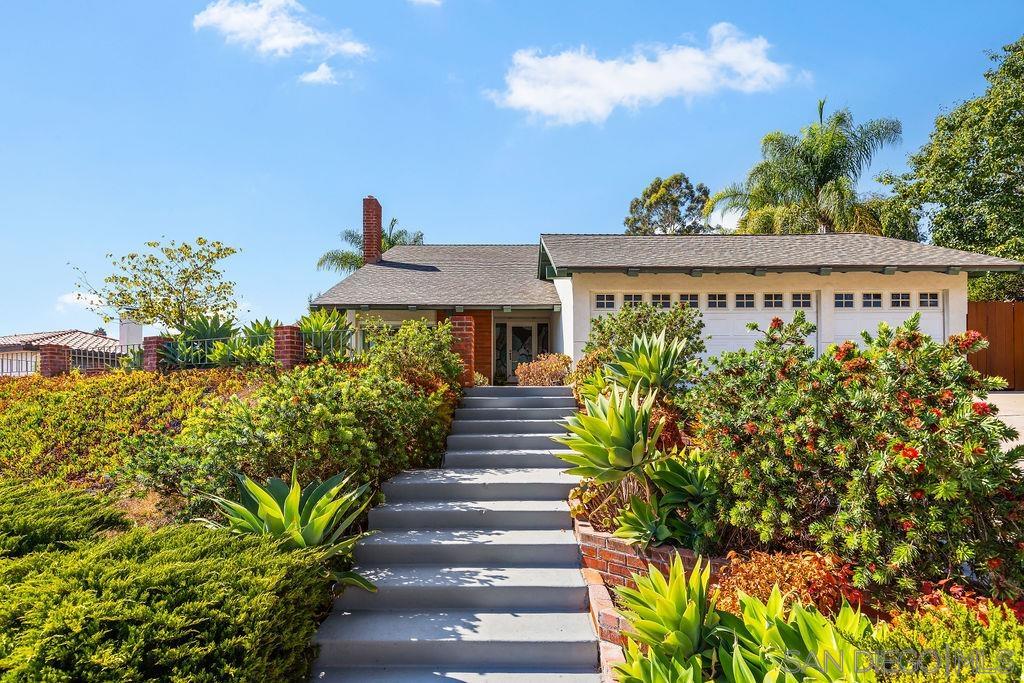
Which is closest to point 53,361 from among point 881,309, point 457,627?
point 457,627

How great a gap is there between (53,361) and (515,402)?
42.2 feet

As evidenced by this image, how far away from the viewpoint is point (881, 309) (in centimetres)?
1337

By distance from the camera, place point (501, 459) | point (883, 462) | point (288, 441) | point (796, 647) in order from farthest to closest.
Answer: point (501, 459) < point (288, 441) < point (883, 462) < point (796, 647)

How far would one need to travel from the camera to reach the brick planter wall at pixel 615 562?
13.1 feet

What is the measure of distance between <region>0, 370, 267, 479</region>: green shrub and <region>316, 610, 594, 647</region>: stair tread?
4811 mm

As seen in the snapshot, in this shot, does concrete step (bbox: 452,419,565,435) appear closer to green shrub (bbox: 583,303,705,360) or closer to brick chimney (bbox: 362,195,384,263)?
green shrub (bbox: 583,303,705,360)

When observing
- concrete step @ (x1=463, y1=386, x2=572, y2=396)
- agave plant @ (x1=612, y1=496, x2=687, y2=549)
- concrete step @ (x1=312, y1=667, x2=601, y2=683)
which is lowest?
concrete step @ (x1=312, y1=667, x2=601, y2=683)

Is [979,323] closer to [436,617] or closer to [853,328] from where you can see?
[853,328]

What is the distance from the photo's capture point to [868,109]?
2277cm

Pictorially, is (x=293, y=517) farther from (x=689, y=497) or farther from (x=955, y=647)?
(x=955, y=647)

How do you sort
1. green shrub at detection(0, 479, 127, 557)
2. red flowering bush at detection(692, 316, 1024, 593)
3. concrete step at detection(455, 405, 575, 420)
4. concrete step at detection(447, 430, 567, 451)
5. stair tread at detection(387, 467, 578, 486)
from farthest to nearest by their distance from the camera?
1. concrete step at detection(455, 405, 575, 420)
2. concrete step at detection(447, 430, 567, 451)
3. stair tread at detection(387, 467, 578, 486)
4. green shrub at detection(0, 479, 127, 557)
5. red flowering bush at detection(692, 316, 1024, 593)

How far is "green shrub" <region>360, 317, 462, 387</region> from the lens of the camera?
846cm

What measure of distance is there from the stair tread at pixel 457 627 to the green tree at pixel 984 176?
22002 millimetres

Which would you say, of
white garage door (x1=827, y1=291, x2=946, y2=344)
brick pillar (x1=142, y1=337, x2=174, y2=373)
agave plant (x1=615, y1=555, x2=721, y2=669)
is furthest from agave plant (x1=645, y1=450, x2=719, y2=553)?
brick pillar (x1=142, y1=337, x2=174, y2=373)
